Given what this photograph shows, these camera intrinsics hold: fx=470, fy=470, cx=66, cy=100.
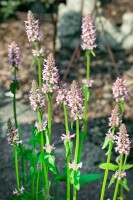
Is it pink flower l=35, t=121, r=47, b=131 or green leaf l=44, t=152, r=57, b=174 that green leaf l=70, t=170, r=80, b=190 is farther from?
pink flower l=35, t=121, r=47, b=131

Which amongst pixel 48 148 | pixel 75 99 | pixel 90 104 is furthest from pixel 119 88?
pixel 90 104

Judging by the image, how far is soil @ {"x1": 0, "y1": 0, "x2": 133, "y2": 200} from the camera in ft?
10.8

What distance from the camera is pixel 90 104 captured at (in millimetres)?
4223

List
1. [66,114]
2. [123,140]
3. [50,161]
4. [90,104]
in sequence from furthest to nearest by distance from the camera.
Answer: [90,104] → [50,161] → [66,114] → [123,140]

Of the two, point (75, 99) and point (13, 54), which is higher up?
point (13, 54)

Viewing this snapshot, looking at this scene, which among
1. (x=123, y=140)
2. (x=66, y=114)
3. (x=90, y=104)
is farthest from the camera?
(x=90, y=104)

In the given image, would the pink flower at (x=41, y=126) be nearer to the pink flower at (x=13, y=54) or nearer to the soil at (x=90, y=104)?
the pink flower at (x=13, y=54)

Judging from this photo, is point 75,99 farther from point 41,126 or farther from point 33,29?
point 33,29

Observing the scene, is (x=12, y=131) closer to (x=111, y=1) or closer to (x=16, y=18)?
(x=16, y=18)

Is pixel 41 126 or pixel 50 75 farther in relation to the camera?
pixel 41 126

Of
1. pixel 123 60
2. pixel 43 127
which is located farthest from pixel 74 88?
pixel 123 60

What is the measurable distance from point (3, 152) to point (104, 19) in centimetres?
232

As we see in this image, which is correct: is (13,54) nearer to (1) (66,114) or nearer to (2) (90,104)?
(1) (66,114)

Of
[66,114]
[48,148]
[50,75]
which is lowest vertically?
[48,148]
